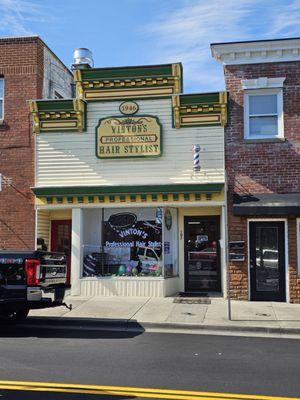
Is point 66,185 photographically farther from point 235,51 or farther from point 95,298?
point 235,51

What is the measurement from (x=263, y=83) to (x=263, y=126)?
3.68 ft

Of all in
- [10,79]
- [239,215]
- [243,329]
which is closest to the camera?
[243,329]

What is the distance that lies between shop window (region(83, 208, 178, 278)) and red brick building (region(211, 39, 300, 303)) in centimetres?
181

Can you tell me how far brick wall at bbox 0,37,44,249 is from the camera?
14773mm

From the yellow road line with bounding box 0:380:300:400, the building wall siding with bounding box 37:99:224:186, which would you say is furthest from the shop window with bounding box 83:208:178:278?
the yellow road line with bounding box 0:380:300:400

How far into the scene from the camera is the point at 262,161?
13.6 meters

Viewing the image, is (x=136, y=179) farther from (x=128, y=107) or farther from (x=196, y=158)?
(x=128, y=107)

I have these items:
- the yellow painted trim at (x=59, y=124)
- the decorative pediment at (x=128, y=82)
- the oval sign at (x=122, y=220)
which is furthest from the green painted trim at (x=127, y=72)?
the oval sign at (x=122, y=220)

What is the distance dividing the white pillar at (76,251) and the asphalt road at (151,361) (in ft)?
13.3

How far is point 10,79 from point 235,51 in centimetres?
655

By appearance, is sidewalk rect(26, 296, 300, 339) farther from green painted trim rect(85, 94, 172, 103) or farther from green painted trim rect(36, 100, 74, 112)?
green painted trim rect(85, 94, 172, 103)

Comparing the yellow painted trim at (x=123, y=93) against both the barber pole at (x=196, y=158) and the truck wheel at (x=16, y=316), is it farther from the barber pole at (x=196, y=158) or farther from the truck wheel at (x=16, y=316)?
the truck wheel at (x=16, y=316)

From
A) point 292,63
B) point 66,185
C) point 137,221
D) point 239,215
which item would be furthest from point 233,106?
point 66,185

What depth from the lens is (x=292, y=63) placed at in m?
13.7
